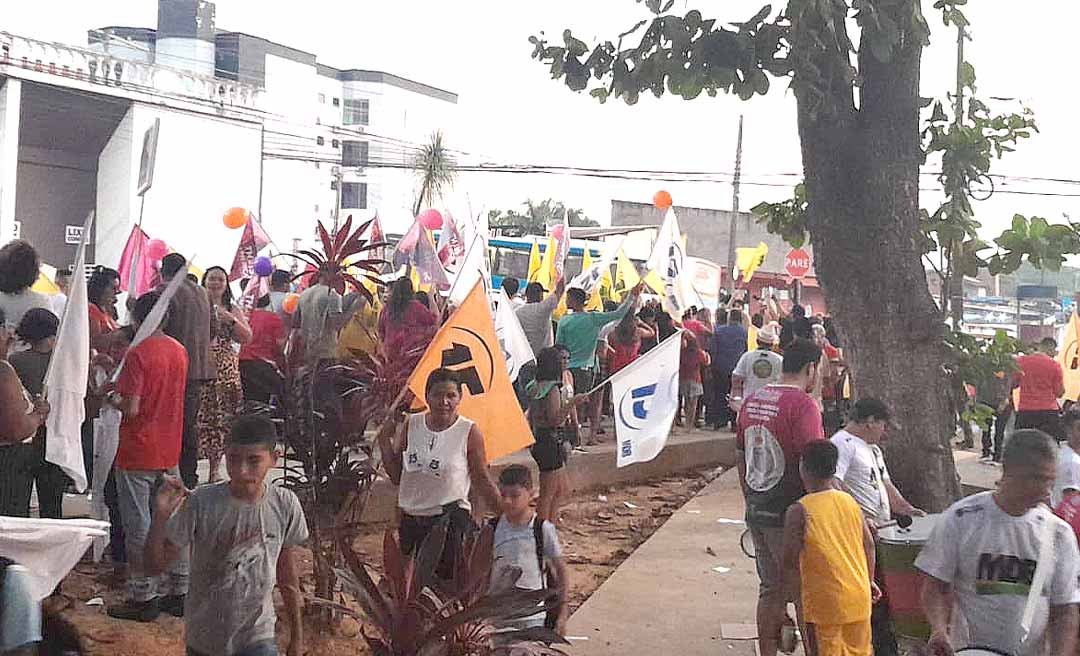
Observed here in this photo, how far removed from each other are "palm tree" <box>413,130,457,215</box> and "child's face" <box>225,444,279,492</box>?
3618cm

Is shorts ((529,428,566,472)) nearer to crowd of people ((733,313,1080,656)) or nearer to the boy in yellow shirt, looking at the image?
crowd of people ((733,313,1080,656))

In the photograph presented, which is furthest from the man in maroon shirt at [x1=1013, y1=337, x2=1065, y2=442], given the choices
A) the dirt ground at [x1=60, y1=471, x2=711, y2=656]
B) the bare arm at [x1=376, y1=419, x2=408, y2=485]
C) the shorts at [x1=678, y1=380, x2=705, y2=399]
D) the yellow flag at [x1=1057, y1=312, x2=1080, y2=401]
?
the bare arm at [x1=376, y1=419, x2=408, y2=485]

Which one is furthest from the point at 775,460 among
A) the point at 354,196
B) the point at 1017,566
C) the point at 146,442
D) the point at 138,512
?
the point at 354,196

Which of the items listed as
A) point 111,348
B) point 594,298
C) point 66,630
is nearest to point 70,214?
point 594,298

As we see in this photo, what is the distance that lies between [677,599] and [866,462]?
2.28m

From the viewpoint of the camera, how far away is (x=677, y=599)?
7.75m

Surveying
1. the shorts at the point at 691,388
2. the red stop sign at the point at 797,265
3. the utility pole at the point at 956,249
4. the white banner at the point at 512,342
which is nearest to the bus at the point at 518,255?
the red stop sign at the point at 797,265

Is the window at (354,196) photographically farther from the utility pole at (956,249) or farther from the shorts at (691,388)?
the utility pole at (956,249)

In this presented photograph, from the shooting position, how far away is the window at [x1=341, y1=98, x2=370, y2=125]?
5341cm

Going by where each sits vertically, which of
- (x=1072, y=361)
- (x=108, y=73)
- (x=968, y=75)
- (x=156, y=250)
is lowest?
(x=1072, y=361)

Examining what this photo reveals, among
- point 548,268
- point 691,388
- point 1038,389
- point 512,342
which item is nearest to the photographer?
point 512,342

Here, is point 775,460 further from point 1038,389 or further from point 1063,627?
point 1038,389

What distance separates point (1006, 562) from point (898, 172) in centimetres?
381

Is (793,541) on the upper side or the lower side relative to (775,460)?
lower
